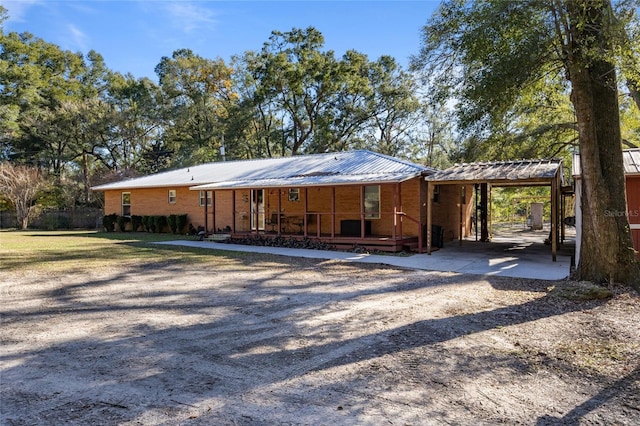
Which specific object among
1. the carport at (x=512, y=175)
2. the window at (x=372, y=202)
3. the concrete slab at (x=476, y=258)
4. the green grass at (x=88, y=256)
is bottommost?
the concrete slab at (x=476, y=258)

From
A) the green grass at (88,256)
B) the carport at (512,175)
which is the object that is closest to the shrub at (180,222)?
the green grass at (88,256)

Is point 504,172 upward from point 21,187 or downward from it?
downward

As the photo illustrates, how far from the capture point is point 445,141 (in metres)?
37.7

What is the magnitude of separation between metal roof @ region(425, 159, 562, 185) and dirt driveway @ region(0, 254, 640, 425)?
4259mm

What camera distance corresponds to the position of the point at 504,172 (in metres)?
12.3

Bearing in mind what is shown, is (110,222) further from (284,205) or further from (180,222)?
(284,205)

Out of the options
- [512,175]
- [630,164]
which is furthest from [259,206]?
[630,164]

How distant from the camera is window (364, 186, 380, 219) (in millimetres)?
16156

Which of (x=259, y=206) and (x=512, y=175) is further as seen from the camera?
(x=259, y=206)

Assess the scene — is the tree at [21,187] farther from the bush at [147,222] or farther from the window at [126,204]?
the bush at [147,222]

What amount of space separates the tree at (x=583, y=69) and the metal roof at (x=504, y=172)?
327 centimetres

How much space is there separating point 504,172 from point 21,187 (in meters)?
28.5

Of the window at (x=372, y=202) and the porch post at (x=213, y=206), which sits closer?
the window at (x=372, y=202)

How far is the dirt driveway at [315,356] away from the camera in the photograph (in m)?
3.26
